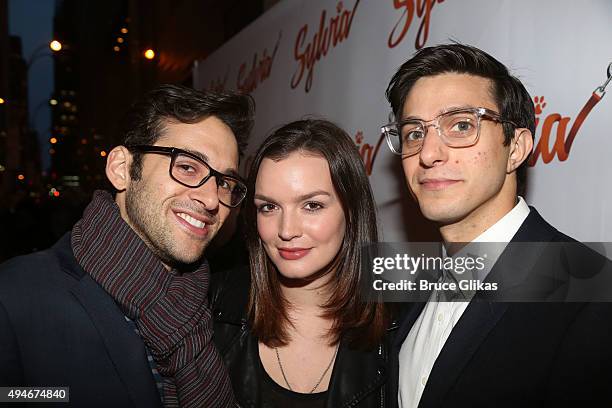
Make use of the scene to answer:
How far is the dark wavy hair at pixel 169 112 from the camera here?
2.06 metres

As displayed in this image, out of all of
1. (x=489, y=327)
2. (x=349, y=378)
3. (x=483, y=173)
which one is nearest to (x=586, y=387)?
(x=489, y=327)

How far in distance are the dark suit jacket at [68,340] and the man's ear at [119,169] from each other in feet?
1.49

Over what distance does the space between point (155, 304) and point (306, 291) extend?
0.79m

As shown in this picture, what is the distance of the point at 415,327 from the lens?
1.97 metres

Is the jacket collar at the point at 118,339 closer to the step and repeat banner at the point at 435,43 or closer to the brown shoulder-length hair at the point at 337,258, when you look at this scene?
the brown shoulder-length hair at the point at 337,258

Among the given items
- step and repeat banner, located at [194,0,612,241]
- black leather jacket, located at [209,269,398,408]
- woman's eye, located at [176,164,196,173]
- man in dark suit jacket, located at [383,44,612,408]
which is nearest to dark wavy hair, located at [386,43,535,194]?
man in dark suit jacket, located at [383,44,612,408]

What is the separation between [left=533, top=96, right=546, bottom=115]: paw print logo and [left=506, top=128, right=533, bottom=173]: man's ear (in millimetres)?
175

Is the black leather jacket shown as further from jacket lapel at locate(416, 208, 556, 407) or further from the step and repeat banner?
the step and repeat banner

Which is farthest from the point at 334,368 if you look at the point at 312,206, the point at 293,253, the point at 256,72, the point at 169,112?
the point at 256,72

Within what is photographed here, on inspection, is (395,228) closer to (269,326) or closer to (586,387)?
(269,326)

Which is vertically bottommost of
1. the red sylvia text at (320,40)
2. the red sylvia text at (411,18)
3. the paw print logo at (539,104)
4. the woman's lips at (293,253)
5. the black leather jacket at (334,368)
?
the black leather jacket at (334,368)

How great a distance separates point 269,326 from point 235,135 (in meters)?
0.89

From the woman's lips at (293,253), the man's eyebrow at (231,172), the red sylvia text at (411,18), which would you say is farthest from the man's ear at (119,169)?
the red sylvia text at (411,18)

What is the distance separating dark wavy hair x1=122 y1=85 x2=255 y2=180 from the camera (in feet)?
6.75
